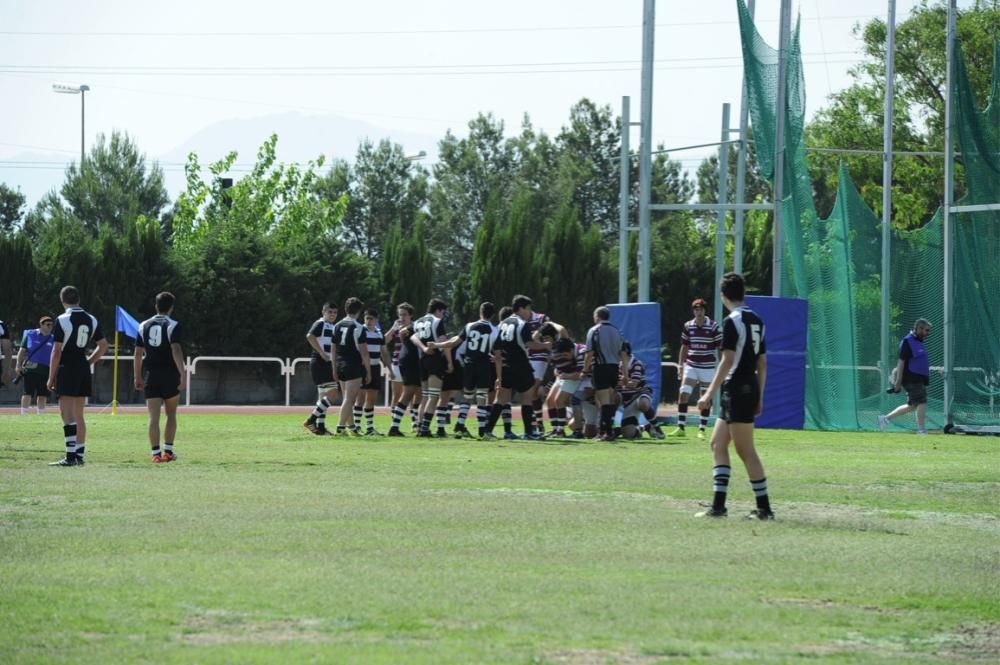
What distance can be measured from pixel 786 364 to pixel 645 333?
268 centimetres

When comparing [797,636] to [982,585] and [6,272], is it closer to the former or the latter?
[982,585]

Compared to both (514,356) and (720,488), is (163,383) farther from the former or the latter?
(720,488)

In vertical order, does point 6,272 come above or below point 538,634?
above

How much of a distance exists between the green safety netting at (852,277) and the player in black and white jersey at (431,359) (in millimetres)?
7791

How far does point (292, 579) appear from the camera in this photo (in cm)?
916

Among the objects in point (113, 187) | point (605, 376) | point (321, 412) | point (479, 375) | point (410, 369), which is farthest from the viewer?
point (113, 187)

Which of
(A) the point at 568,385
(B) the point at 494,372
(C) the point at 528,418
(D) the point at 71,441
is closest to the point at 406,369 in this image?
(B) the point at 494,372

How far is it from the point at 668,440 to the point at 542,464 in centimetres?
687

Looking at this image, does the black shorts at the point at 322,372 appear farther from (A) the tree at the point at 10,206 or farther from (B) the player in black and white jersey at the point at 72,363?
(A) the tree at the point at 10,206

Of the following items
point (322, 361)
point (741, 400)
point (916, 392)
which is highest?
point (322, 361)

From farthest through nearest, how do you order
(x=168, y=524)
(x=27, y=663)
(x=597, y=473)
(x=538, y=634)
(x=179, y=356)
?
1. (x=179, y=356)
2. (x=597, y=473)
3. (x=168, y=524)
4. (x=538, y=634)
5. (x=27, y=663)

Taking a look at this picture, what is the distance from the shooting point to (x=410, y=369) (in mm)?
26172

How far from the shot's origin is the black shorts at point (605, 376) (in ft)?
80.2

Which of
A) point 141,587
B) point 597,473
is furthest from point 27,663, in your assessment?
point 597,473
